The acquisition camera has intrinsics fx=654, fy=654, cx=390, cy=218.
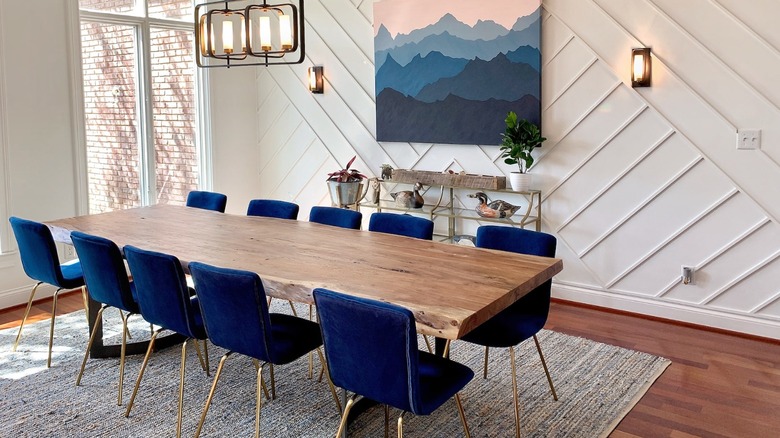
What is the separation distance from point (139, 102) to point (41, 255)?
248 cm

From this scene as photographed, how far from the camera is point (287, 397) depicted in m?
3.14

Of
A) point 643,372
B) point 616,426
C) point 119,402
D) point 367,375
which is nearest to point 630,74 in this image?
point 643,372

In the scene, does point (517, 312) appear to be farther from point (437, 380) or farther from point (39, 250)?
point (39, 250)

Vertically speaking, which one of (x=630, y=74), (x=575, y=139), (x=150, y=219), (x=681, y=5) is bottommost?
(x=150, y=219)

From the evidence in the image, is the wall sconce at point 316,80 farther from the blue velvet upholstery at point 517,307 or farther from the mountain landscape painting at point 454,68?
the blue velvet upholstery at point 517,307

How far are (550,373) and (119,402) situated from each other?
214 cm

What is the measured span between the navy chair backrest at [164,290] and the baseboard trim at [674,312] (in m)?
2.81

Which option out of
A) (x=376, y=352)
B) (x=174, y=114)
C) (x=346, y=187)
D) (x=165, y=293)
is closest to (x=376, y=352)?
(x=376, y=352)

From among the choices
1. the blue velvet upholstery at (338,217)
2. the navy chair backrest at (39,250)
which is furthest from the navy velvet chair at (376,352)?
the navy chair backrest at (39,250)

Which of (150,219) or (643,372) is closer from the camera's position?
(643,372)

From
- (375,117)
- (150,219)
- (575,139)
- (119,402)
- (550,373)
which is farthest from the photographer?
(375,117)

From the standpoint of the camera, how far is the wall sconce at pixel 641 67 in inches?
161

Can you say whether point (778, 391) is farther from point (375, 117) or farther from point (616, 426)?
point (375, 117)

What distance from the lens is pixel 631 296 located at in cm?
441
